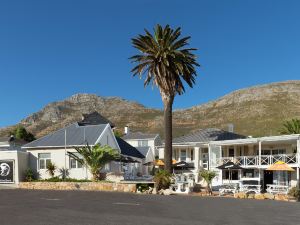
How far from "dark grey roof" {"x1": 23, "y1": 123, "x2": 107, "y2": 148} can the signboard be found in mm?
2688

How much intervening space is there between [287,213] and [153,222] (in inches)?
304

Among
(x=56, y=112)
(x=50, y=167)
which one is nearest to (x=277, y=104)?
(x=56, y=112)

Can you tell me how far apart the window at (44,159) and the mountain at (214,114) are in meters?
73.0

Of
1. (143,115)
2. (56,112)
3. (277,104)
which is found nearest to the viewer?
(277,104)

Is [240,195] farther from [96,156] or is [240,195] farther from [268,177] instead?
[96,156]

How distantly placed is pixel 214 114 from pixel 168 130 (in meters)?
112

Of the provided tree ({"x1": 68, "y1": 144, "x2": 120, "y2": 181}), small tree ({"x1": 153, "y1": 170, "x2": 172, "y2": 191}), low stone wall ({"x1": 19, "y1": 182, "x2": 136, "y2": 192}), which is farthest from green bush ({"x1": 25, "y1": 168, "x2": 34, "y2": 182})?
small tree ({"x1": 153, "y1": 170, "x2": 172, "y2": 191})

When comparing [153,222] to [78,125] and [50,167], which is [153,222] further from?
[78,125]

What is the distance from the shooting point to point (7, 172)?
4100 centimetres

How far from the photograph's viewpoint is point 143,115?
534ft

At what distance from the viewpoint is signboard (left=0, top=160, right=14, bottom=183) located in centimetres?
4084

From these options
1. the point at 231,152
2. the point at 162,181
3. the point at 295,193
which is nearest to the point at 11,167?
the point at 162,181

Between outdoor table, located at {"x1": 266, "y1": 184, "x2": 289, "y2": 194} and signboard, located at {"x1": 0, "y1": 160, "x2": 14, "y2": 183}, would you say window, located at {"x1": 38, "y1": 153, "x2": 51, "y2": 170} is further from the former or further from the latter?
outdoor table, located at {"x1": 266, "y1": 184, "x2": 289, "y2": 194}

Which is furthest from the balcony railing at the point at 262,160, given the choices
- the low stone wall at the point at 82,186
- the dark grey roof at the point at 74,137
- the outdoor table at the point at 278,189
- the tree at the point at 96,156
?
the dark grey roof at the point at 74,137
